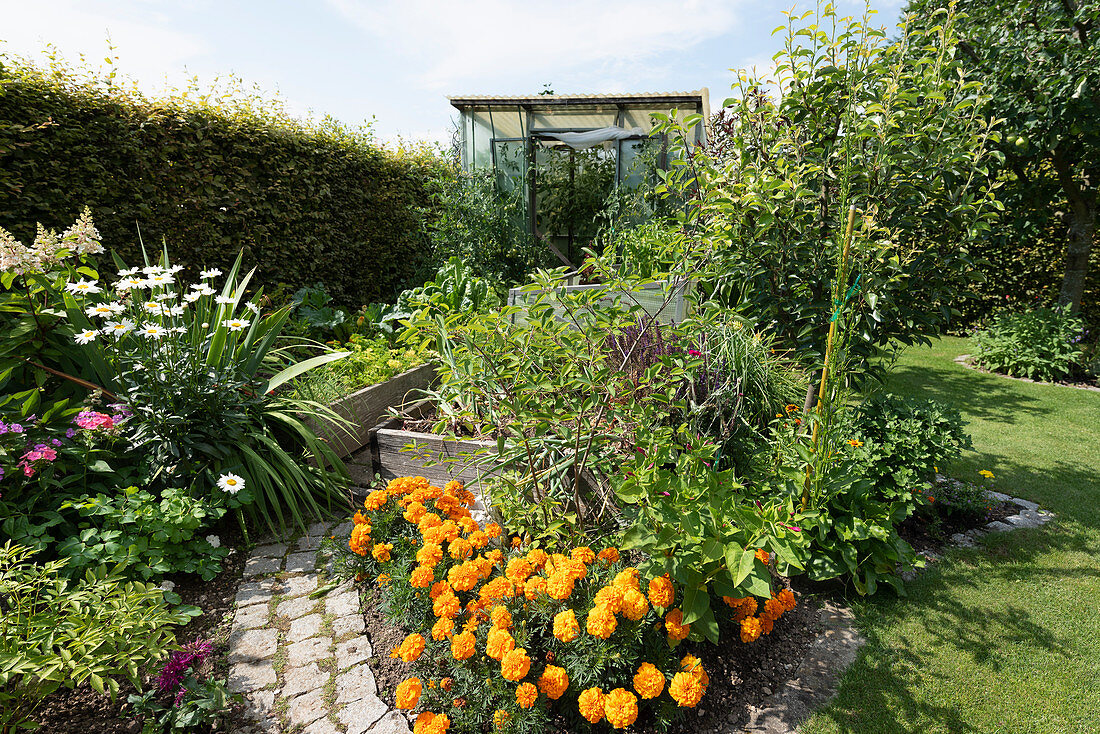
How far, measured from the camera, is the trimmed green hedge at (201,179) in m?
3.21

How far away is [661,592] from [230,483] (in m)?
1.88

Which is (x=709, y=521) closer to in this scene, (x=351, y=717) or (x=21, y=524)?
(x=351, y=717)

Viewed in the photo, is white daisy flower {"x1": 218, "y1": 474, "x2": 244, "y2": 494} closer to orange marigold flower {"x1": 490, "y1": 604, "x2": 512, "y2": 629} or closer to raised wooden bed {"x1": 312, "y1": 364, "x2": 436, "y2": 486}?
raised wooden bed {"x1": 312, "y1": 364, "x2": 436, "y2": 486}

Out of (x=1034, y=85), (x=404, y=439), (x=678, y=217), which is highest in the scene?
(x=1034, y=85)

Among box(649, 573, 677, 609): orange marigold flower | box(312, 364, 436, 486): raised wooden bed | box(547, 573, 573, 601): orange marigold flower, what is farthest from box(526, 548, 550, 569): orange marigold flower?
box(312, 364, 436, 486): raised wooden bed

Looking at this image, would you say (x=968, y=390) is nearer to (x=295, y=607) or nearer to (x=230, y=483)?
(x=295, y=607)

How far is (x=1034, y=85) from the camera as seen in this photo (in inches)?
191

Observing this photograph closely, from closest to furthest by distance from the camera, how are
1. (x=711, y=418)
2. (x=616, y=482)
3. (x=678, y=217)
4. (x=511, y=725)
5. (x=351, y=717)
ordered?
(x=511, y=725)
(x=351, y=717)
(x=616, y=482)
(x=678, y=217)
(x=711, y=418)

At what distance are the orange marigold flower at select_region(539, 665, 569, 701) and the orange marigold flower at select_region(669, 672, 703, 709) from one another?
31cm

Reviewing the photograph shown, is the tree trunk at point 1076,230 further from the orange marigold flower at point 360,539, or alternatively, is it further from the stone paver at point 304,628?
the stone paver at point 304,628

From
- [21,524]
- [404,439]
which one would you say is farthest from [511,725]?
[21,524]

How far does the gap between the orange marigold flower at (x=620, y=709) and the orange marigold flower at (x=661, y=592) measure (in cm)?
28

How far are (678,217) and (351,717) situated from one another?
2.19 metres

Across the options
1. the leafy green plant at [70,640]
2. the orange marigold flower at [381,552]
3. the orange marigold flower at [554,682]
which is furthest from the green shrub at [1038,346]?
the leafy green plant at [70,640]
